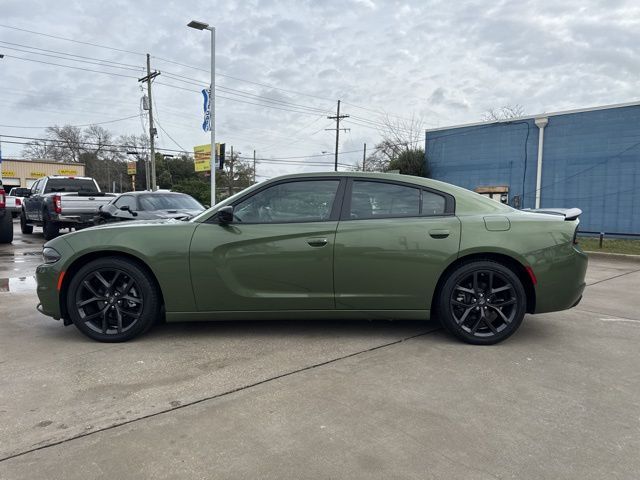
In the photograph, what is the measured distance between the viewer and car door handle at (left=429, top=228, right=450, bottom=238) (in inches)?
156

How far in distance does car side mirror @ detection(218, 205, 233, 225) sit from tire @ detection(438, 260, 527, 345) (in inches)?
75.6

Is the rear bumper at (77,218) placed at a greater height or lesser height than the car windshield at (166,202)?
lesser

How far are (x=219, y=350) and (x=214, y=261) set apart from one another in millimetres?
739

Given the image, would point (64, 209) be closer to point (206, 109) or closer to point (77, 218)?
point (77, 218)

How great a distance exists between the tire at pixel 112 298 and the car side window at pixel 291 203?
39.7 inches

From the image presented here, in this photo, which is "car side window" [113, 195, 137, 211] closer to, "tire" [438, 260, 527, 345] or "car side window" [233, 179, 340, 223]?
"car side window" [233, 179, 340, 223]

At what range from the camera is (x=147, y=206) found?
31.6ft

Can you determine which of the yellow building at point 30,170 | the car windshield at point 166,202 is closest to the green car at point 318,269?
the car windshield at point 166,202

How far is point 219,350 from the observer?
3865mm

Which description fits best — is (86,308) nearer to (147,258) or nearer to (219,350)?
(147,258)

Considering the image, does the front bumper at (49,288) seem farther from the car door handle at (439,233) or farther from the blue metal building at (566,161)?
the blue metal building at (566,161)

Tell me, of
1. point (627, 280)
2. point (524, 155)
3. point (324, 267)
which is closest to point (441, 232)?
point (324, 267)

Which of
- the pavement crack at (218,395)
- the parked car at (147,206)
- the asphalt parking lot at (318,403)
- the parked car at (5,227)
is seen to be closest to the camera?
the asphalt parking lot at (318,403)

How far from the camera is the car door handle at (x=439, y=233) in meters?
3.96
